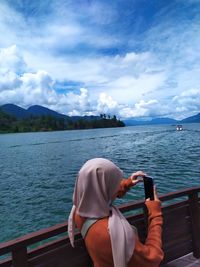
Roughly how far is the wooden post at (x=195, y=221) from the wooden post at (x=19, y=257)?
2.55 metres

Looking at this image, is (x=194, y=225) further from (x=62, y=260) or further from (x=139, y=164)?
(x=139, y=164)

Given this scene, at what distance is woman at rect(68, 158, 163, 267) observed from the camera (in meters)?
2.25

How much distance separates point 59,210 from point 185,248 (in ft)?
35.5

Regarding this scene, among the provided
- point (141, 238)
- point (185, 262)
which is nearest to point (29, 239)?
point (141, 238)

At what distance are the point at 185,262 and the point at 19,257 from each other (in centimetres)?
259

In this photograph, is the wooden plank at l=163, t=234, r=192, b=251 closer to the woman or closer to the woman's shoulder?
the woman

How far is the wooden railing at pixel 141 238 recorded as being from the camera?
2.78m

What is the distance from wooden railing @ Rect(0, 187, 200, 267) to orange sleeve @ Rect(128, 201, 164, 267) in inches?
34.0

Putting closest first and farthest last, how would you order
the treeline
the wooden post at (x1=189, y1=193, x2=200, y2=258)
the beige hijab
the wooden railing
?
the beige hijab, the wooden railing, the wooden post at (x1=189, y1=193, x2=200, y2=258), the treeline

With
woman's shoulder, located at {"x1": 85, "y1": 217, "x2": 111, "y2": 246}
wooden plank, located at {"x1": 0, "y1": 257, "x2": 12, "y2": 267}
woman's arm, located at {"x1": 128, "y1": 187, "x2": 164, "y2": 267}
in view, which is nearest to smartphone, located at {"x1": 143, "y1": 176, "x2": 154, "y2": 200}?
woman's arm, located at {"x1": 128, "y1": 187, "x2": 164, "y2": 267}

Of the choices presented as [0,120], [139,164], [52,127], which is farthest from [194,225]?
[0,120]

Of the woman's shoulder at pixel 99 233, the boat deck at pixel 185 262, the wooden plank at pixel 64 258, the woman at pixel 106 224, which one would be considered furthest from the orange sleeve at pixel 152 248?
the boat deck at pixel 185 262

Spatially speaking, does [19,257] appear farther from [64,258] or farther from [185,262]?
[185,262]

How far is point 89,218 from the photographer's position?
240 centimetres
